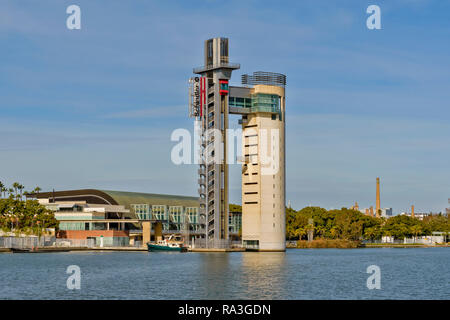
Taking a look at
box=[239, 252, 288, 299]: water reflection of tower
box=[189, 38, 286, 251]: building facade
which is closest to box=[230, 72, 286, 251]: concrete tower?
box=[189, 38, 286, 251]: building facade

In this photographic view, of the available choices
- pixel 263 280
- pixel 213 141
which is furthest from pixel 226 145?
pixel 263 280

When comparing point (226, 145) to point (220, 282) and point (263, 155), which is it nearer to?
point (263, 155)

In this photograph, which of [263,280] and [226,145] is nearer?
[263,280]

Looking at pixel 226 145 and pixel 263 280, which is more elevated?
pixel 226 145

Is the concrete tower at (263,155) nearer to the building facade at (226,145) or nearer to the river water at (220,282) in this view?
the building facade at (226,145)

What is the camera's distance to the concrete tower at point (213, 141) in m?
190

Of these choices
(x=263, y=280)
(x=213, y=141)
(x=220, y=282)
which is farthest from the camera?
(x=213, y=141)

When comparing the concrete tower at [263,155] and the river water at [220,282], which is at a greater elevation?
the concrete tower at [263,155]

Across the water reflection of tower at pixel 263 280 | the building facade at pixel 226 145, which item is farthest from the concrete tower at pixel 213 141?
the water reflection of tower at pixel 263 280

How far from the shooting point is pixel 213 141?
190750 mm

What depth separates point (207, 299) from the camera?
260 ft
